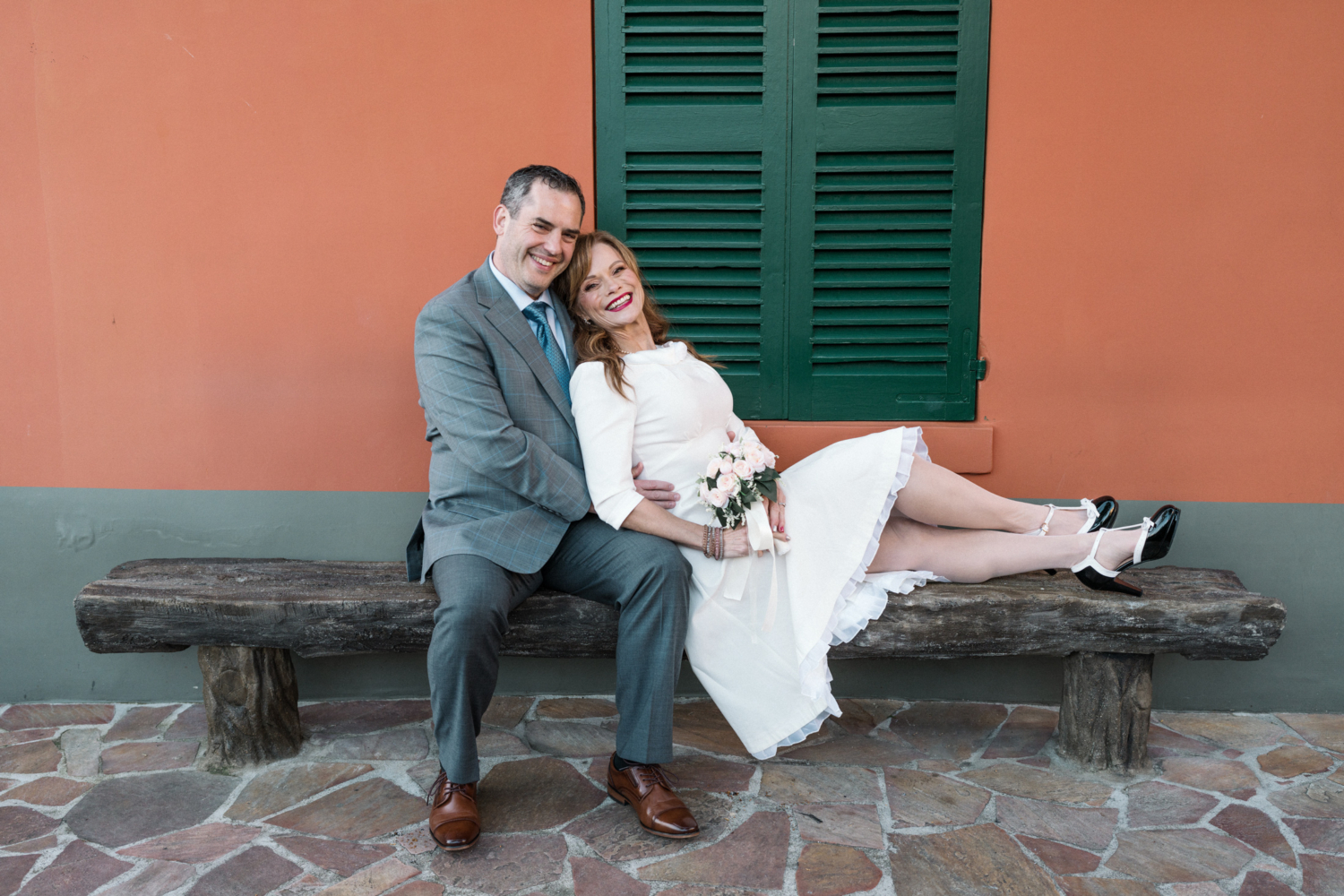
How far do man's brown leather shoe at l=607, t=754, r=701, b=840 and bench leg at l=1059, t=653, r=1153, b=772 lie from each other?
4.29 ft

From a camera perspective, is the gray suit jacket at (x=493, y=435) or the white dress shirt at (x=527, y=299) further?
the white dress shirt at (x=527, y=299)

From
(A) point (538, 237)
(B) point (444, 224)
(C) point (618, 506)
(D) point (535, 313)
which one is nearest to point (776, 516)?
(C) point (618, 506)

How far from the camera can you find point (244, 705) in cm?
287

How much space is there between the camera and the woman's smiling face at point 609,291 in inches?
115

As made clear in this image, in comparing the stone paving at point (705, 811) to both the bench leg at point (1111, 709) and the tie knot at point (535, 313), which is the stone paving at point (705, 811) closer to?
the bench leg at point (1111, 709)

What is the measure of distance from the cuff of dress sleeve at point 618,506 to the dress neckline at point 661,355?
0.46 meters

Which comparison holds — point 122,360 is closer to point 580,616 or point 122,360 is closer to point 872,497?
point 580,616

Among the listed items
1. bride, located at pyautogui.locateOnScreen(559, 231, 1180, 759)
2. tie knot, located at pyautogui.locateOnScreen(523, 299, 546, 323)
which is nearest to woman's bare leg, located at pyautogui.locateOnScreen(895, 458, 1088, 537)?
bride, located at pyautogui.locateOnScreen(559, 231, 1180, 759)

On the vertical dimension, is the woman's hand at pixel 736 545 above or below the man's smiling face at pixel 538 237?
below

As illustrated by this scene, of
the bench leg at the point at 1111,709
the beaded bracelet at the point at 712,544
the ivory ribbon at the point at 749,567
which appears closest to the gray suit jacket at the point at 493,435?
the beaded bracelet at the point at 712,544

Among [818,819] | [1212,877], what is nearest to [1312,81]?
[1212,877]

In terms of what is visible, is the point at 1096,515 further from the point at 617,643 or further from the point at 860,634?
the point at 617,643

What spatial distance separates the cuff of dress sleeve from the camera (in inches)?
104

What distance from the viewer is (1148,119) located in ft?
10.1
